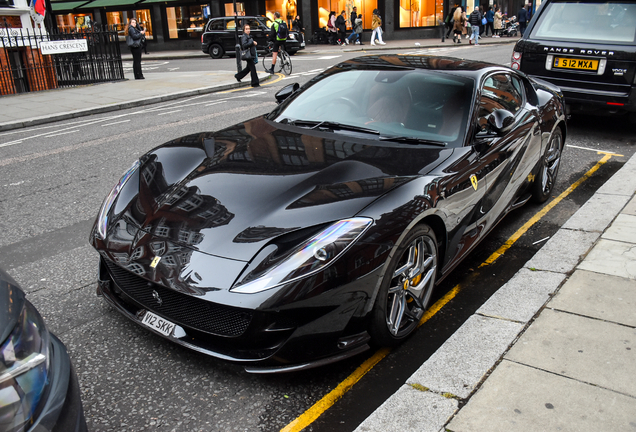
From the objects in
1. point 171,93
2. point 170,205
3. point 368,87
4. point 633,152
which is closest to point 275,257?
point 170,205

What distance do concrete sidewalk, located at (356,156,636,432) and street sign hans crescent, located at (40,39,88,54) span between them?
14680 millimetres

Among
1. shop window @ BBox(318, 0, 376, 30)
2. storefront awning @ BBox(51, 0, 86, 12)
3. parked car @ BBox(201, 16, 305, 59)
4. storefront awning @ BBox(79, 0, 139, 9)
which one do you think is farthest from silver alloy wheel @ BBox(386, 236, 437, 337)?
storefront awning @ BBox(51, 0, 86, 12)

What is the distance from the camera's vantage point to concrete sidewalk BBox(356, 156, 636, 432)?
2502 millimetres

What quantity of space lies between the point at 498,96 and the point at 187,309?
3.04 meters

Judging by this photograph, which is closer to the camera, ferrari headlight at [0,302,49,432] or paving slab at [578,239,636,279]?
ferrari headlight at [0,302,49,432]

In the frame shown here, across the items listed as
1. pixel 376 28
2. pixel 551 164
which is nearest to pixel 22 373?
pixel 551 164

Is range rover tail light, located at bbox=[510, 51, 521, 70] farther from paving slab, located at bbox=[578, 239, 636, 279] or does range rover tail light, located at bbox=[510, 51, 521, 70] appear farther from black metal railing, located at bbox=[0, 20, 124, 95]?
black metal railing, located at bbox=[0, 20, 124, 95]

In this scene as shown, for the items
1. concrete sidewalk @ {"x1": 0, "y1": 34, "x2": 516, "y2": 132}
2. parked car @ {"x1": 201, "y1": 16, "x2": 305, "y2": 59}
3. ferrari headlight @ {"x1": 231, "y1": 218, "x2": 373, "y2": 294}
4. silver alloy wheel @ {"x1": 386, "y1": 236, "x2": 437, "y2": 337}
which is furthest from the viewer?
parked car @ {"x1": 201, "y1": 16, "x2": 305, "y2": 59}

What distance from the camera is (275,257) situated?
2.65m

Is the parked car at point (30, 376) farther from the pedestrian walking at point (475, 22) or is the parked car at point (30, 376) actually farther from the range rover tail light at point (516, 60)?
the pedestrian walking at point (475, 22)

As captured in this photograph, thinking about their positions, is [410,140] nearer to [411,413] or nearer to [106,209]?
[411,413]

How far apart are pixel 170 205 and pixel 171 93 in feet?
38.8

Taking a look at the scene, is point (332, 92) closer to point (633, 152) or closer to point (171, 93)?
point (633, 152)

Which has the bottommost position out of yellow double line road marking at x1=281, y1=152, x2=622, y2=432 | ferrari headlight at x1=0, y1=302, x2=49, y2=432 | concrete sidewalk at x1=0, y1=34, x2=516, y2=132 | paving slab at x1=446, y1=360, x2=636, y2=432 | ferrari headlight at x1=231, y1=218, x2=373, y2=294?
yellow double line road marking at x1=281, y1=152, x2=622, y2=432
